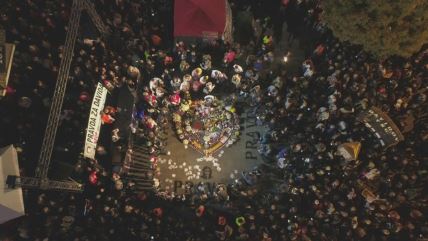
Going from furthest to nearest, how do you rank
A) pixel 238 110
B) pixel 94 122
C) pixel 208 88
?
pixel 238 110
pixel 208 88
pixel 94 122

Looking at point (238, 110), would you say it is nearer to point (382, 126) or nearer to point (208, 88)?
point (208, 88)

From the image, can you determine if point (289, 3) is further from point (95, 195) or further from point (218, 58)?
point (95, 195)

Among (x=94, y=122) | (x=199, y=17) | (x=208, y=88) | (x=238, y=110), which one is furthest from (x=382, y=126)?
(x=94, y=122)

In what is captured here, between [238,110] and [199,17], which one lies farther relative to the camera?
[238,110]

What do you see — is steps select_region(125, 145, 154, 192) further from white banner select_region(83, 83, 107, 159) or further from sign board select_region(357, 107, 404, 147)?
sign board select_region(357, 107, 404, 147)

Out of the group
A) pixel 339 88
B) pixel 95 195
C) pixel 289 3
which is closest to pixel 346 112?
pixel 339 88

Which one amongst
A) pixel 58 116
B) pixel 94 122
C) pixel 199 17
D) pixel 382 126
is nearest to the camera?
pixel 58 116
